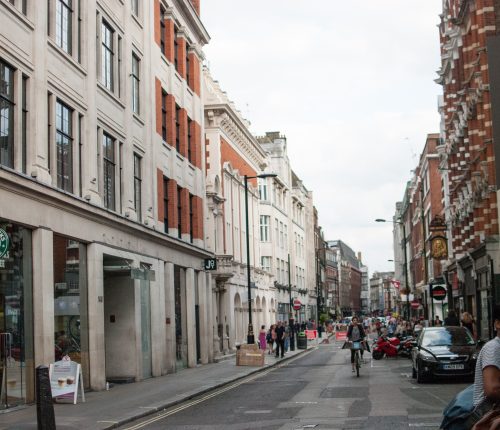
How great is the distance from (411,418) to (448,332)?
9.45 metres

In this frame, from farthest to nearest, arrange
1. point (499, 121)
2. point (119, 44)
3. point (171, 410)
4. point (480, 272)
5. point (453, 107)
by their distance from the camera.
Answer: point (453, 107) → point (480, 272) → point (499, 121) → point (119, 44) → point (171, 410)

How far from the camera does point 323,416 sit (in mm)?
15727

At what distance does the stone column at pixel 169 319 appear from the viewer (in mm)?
32675

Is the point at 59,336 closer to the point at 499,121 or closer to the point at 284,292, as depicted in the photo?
the point at 499,121

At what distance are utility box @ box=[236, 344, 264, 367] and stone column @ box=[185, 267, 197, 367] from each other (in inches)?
89.4

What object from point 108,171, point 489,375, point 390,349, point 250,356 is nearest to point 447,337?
point 108,171

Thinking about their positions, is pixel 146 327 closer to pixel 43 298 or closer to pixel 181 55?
pixel 43 298

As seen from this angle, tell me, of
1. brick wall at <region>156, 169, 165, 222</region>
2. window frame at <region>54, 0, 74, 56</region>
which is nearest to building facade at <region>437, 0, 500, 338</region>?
brick wall at <region>156, 169, 165, 222</region>

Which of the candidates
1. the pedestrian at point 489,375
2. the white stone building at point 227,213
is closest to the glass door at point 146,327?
the white stone building at point 227,213

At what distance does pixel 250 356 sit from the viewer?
35188 mm

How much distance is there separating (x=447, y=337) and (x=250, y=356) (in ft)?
42.3

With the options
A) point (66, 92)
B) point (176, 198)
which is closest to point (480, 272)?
point (176, 198)

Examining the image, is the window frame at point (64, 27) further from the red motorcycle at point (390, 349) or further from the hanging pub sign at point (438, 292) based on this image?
the red motorcycle at point (390, 349)

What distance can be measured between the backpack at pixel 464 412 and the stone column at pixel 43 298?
14683mm
